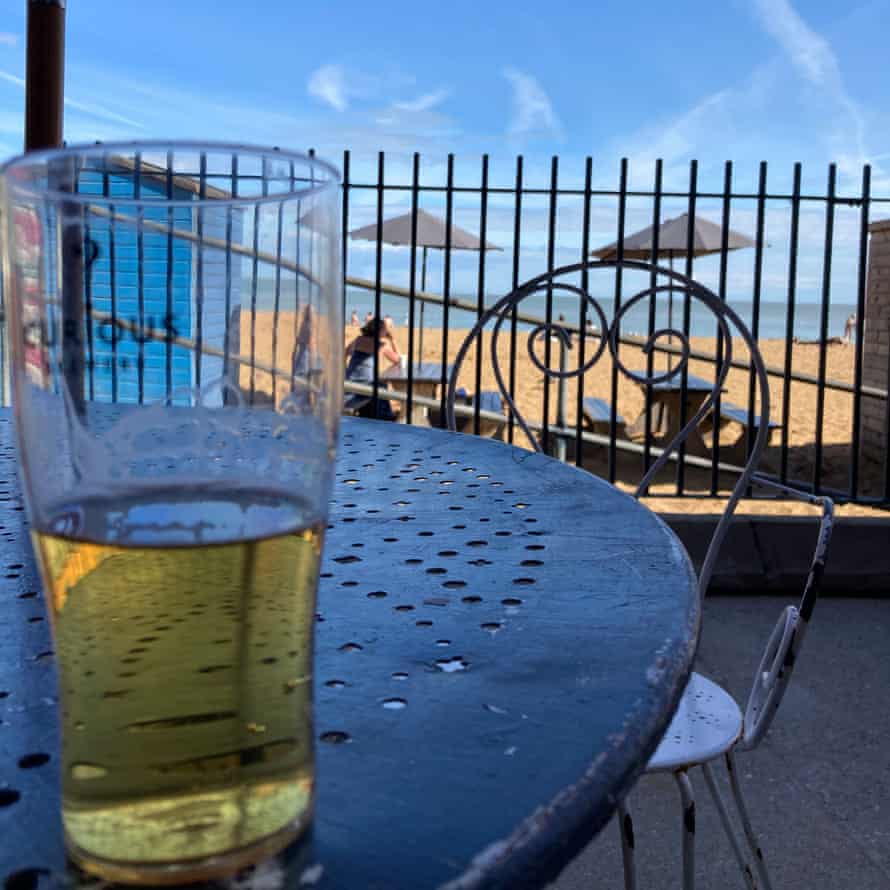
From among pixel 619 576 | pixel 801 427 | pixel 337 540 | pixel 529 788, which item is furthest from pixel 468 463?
pixel 801 427

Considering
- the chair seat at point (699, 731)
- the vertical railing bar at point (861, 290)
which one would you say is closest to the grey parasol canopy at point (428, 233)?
the vertical railing bar at point (861, 290)

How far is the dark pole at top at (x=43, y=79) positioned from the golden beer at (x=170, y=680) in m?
0.72

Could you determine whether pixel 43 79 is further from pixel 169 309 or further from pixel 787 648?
pixel 787 648

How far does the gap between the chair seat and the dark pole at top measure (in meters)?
1.06

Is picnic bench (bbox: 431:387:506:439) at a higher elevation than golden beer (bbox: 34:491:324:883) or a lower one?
lower

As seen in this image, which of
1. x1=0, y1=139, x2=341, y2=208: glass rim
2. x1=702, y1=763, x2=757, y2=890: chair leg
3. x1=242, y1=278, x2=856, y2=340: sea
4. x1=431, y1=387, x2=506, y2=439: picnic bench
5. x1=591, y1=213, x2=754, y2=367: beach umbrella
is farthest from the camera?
x1=242, y1=278, x2=856, y2=340: sea

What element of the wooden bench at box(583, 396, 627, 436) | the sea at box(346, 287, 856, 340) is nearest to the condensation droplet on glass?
the wooden bench at box(583, 396, 627, 436)

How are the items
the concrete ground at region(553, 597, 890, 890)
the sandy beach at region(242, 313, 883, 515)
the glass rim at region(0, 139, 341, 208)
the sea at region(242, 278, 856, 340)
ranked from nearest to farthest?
the glass rim at region(0, 139, 341, 208) → the concrete ground at region(553, 597, 890, 890) → the sandy beach at region(242, 313, 883, 515) → the sea at region(242, 278, 856, 340)

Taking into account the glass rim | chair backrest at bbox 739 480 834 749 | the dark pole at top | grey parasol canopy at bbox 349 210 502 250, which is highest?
grey parasol canopy at bbox 349 210 502 250

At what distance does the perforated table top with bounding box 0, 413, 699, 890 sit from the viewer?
0.47 metres

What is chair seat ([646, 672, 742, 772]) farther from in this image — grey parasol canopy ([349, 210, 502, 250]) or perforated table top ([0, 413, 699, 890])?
grey parasol canopy ([349, 210, 502, 250])

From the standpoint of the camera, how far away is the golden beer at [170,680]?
407 mm

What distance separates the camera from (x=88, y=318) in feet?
1.32

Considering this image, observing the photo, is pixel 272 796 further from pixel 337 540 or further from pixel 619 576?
pixel 337 540
